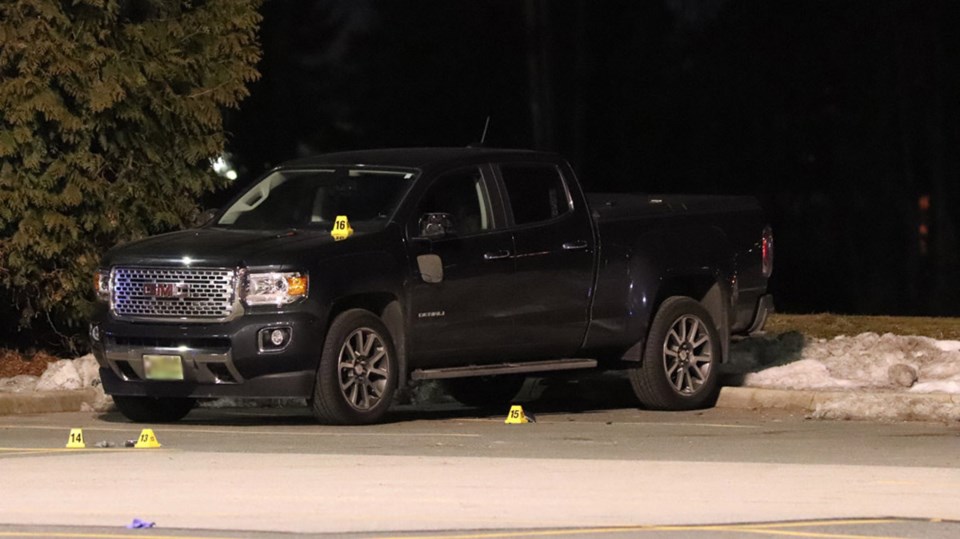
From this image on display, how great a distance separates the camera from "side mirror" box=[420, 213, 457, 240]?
565 inches

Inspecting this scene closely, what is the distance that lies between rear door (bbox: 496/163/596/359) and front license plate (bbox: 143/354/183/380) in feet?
8.29

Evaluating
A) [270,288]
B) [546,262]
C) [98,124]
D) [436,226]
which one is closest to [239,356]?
[270,288]

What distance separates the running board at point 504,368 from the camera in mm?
14453

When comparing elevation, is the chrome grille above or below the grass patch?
above

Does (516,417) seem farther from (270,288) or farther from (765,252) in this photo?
(765,252)

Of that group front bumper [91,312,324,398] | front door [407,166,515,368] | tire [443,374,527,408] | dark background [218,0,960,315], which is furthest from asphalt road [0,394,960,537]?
dark background [218,0,960,315]

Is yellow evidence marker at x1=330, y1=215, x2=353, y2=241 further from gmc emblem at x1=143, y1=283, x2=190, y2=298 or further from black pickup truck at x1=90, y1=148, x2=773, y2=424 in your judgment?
gmc emblem at x1=143, y1=283, x2=190, y2=298

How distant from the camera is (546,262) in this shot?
15.2m

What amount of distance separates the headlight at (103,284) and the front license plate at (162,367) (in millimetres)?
664

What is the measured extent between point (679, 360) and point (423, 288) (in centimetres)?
261

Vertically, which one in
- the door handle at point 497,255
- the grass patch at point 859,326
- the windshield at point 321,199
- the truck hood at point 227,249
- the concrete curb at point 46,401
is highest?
the windshield at point 321,199

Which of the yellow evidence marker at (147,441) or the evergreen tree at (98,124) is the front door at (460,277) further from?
the evergreen tree at (98,124)

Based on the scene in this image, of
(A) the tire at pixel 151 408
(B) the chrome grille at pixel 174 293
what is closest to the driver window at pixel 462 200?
(B) the chrome grille at pixel 174 293

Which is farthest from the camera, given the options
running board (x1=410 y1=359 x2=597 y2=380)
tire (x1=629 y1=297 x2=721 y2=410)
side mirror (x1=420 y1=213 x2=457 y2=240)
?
tire (x1=629 y1=297 x2=721 y2=410)
